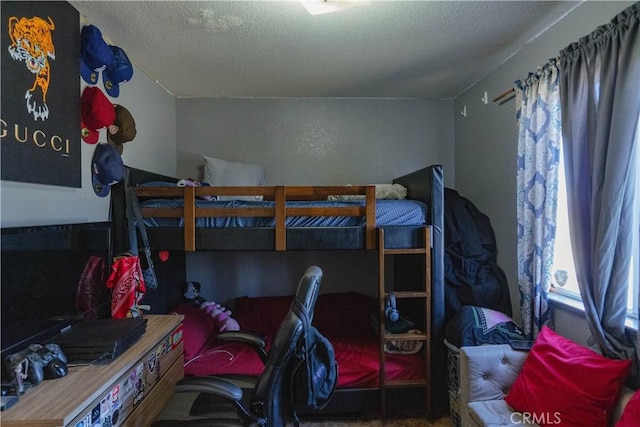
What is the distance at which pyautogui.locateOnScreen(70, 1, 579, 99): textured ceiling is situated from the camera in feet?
5.74

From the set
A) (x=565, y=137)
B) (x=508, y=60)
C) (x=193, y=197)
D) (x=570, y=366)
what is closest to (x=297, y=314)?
(x=193, y=197)

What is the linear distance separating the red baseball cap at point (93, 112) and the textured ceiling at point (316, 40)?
1.44 ft

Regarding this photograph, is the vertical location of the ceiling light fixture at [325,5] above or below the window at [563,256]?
above

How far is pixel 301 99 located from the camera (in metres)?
3.20

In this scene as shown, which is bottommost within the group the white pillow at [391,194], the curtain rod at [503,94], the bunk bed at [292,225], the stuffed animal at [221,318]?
the stuffed animal at [221,318]

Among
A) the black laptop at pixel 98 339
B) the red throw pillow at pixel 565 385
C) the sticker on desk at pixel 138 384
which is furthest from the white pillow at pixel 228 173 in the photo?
the red throw pillow at pixel 565 385

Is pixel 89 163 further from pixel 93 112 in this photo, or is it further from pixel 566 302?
pixel 566 302

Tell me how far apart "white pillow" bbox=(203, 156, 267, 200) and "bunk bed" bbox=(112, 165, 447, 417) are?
864 millimetres

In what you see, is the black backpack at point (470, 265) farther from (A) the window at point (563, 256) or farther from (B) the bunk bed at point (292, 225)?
(A) the window at point (563, 256)

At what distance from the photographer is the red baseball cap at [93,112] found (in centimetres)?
178

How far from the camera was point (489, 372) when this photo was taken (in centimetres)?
173

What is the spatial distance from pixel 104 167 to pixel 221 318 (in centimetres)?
145

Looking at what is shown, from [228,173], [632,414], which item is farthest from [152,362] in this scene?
[632,414]

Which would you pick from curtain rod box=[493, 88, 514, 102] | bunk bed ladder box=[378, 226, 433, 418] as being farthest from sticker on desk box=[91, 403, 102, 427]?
curtain rod box=[493, 88, 514, 102]
